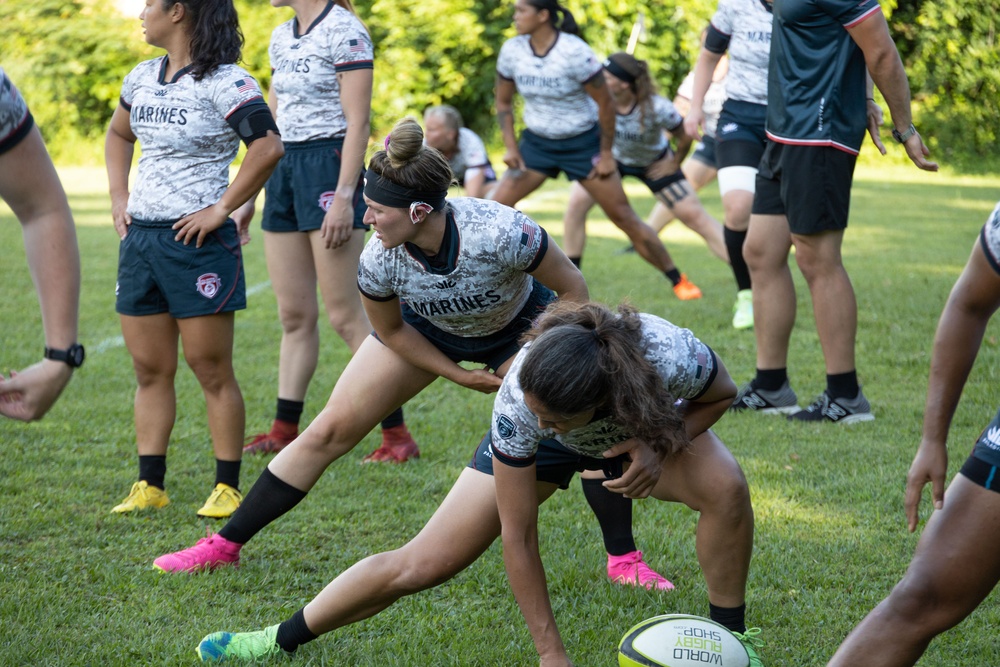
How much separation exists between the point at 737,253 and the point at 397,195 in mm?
4225

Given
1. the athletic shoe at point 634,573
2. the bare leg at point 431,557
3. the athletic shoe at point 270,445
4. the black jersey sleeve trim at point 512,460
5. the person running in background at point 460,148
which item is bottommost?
the person running in background at point 460,148

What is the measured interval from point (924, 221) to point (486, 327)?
1111cm

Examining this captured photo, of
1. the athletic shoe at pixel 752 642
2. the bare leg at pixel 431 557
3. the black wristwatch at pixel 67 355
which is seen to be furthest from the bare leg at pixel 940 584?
the black wristwatch at pixel 67 355

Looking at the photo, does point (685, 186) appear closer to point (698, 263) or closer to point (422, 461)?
point (698, 263)

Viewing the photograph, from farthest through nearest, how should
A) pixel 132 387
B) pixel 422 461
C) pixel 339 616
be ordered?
pixel 132 387 < pixel 422 461 < pixel 339 616

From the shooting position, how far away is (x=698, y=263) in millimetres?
10539

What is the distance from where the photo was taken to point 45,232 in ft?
8.27

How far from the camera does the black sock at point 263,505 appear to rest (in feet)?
12.1

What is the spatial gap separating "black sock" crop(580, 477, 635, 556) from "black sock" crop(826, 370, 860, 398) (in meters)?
2.09

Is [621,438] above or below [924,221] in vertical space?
above

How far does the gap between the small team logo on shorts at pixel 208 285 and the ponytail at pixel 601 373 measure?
1938 mm

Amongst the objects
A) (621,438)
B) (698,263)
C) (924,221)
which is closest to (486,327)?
(621,438)

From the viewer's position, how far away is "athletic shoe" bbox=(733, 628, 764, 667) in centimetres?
299

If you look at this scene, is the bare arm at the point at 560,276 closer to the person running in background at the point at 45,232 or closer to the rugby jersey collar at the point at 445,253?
the rugby jersey collar at the point at 445,253
